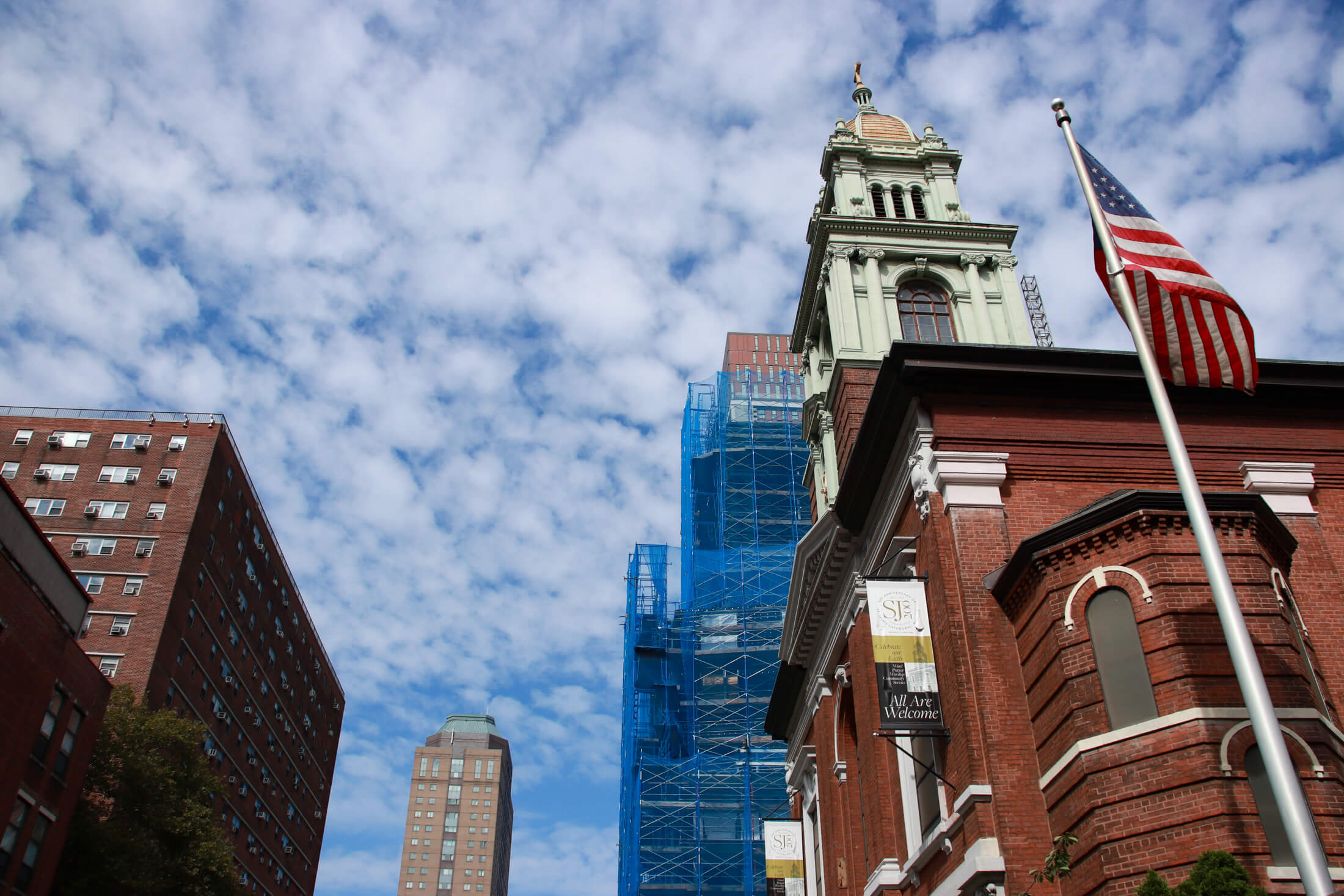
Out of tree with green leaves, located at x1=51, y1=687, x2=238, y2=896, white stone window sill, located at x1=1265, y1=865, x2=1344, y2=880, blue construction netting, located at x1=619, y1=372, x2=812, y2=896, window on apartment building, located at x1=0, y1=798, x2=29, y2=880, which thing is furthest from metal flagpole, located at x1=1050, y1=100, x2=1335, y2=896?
blue construction netting, located at x1=619, y1=372, x2=812, y2=896

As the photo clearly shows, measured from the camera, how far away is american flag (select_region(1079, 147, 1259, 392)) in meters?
12.8

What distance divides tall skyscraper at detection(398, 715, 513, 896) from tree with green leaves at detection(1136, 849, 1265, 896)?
192 metres

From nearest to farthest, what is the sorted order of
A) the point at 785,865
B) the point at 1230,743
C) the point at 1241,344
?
the point at 1241,344
the point at 1230,743
the point at 785,865

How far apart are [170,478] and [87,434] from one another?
27.1 feet

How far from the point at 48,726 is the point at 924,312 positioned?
31.4 m

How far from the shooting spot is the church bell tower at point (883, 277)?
3288cm

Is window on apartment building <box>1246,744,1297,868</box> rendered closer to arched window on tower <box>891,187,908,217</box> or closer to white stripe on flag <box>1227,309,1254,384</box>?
white stripe on flag <box>1227,309,1254,384</box>

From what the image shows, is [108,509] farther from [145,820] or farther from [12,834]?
[12,834]

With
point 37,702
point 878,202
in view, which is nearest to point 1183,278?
point 878,202

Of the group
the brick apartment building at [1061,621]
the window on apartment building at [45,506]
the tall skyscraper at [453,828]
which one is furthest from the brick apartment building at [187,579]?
the tall skyscraper at [453,828]

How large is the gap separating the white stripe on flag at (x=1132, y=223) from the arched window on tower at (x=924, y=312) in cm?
1990

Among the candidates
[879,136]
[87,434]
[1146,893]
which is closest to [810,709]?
[1146,893]

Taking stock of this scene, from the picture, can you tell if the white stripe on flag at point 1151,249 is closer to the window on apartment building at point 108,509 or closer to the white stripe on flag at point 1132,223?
the white stripe on flag at point 1132,223

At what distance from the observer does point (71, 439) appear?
65812 millimetres
